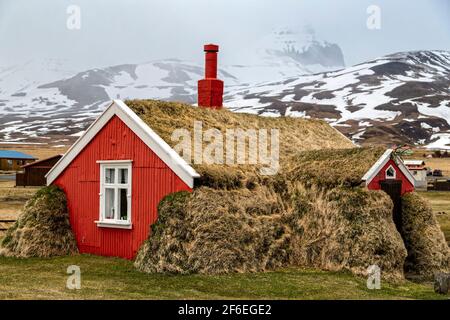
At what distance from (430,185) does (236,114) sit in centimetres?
4512

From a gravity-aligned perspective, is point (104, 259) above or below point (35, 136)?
below

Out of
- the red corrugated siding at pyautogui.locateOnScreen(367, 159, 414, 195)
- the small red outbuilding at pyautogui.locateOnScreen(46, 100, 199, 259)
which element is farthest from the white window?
the small red outbuilding at pyautogui.locateOnScreen(46, 100, 199, 259)

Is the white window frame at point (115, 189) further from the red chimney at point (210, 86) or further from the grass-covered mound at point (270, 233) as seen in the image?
the red chimney at point (210, 86)

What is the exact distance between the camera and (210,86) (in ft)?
69.6

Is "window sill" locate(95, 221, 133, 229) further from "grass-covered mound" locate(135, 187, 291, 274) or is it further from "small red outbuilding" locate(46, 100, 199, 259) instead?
"grass-covered mound" locate(135, 187, 291, 274)

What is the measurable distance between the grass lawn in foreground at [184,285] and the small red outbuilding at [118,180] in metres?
1.31

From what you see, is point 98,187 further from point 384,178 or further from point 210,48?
point 384,178

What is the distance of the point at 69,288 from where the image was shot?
12898 millimetres

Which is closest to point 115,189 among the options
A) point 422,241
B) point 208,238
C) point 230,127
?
point 208,238

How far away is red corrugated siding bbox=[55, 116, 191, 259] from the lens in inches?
650

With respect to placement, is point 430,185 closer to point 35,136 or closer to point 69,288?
point 69,288

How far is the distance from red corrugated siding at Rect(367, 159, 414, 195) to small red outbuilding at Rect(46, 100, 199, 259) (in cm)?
475

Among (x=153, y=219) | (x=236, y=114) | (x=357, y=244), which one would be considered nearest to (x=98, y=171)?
(x=153, y=219)

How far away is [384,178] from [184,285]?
6.88 metres
